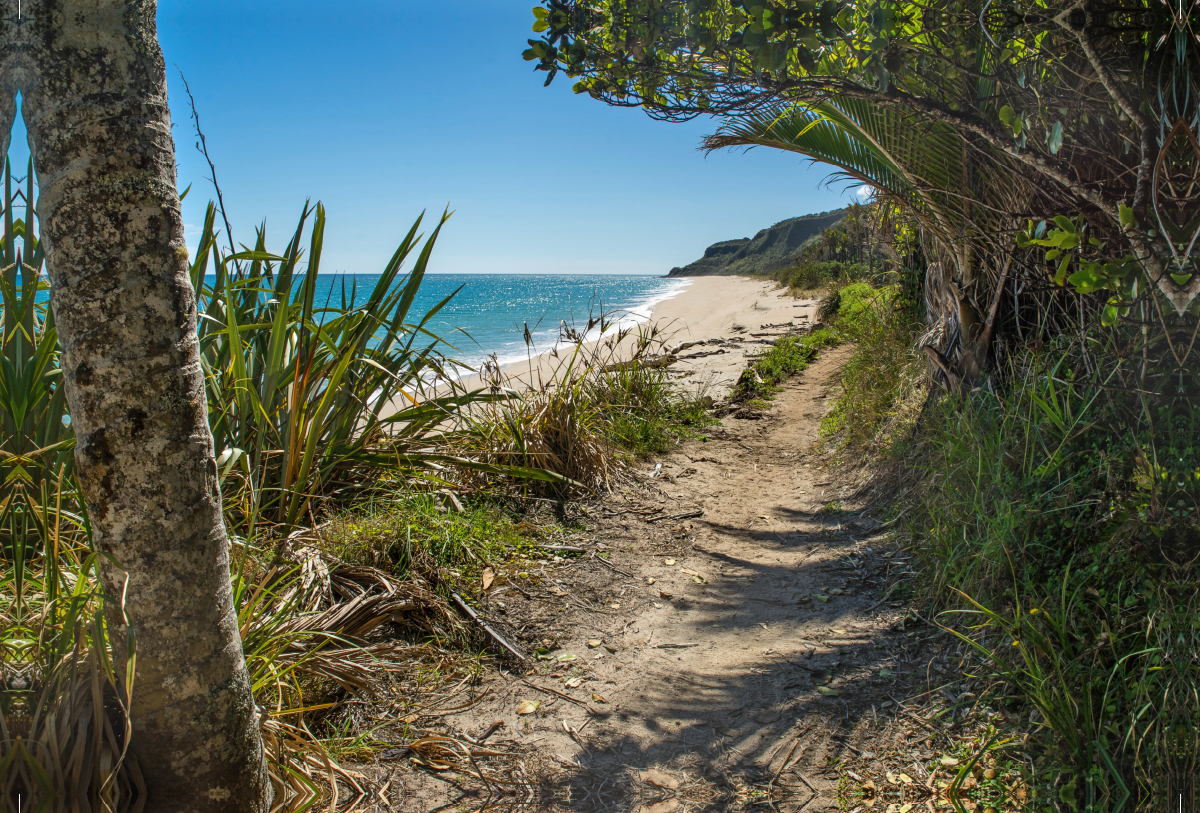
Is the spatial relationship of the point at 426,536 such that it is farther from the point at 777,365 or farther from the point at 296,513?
the point at 777,365

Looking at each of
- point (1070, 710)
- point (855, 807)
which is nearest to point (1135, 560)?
point (1070, 710)

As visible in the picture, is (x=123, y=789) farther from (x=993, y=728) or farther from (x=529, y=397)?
(x=529, y=397)

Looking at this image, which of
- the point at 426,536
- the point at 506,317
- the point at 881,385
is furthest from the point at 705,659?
the point at 506,317

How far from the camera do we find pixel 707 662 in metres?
2.53

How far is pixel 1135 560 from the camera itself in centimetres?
186

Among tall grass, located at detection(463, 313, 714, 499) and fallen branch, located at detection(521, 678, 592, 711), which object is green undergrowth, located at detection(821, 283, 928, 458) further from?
fallen branch, located at detection(521, 678, 592, 711)

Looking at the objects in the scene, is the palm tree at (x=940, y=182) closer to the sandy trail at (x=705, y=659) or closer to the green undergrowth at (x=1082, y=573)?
the green undergrowth at (x=1082, y=573)

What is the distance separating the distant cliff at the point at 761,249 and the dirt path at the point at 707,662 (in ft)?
245

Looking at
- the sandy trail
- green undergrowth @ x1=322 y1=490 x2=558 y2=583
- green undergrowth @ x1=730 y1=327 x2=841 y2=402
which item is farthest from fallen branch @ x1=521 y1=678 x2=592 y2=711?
green undergrowth @ x1=730 y1=327 x2=841 y2=402

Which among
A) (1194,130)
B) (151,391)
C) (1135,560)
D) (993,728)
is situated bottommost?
(993,728)

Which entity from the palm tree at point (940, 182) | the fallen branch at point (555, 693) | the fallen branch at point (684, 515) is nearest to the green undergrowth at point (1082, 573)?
the palm tree at point (940, 182)

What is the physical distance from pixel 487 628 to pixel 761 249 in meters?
112

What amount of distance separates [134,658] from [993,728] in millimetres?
2195

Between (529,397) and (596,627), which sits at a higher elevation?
(529,397)
